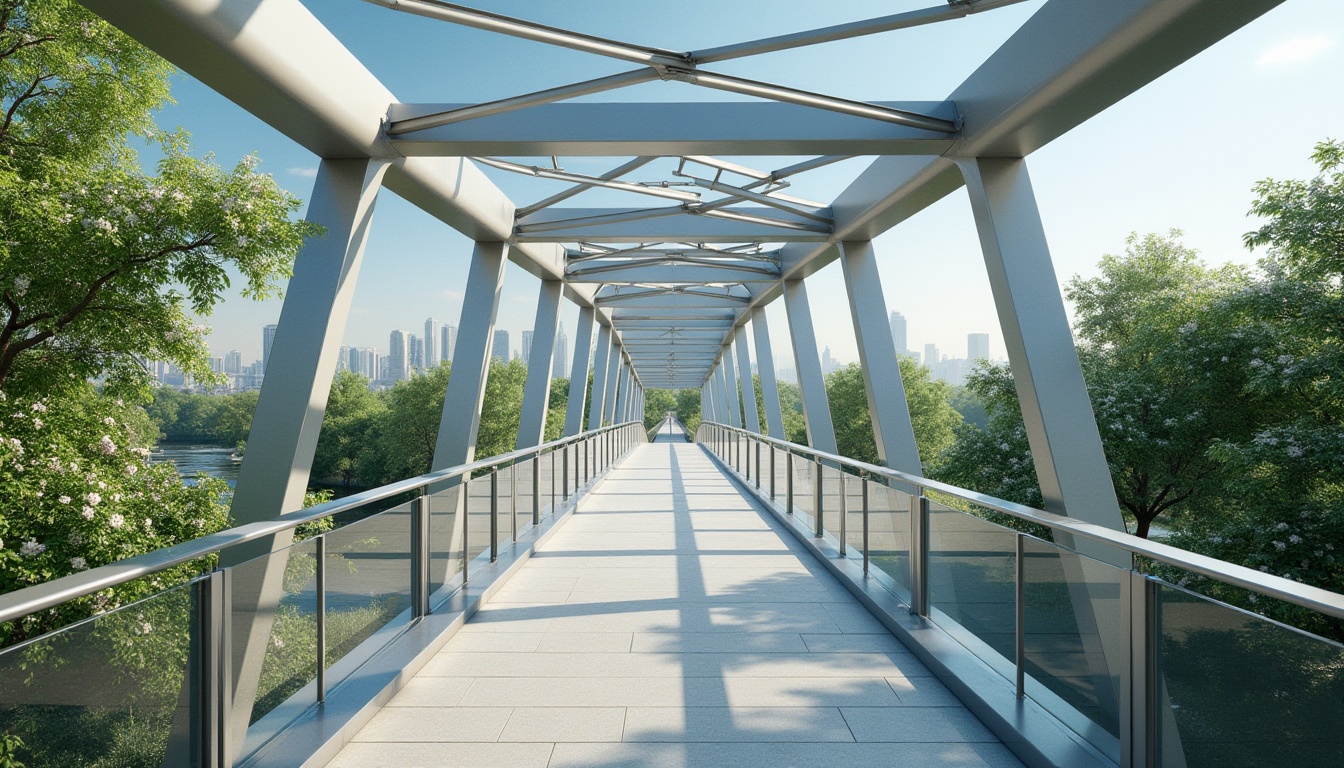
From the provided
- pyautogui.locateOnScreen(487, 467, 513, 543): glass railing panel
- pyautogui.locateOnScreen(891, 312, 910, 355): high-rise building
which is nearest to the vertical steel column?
pyautogui.locateOnScreen(487, 467, 513, 543): glass railing panel

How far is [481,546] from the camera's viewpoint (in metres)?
6.26

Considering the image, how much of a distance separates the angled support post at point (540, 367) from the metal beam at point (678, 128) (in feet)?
24.5

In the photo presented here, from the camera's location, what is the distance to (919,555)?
193 inches

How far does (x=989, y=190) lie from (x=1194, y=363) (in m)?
12.5

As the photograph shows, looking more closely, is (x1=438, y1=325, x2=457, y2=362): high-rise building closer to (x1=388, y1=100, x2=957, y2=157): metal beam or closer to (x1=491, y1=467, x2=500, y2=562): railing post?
(x1=491, y1=467, x2=500, y2=562): railing post

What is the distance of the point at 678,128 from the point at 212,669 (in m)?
5.08

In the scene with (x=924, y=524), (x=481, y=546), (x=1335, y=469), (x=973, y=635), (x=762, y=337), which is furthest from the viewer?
(x=762, y=337)

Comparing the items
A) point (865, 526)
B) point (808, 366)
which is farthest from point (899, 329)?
point (865, 526)

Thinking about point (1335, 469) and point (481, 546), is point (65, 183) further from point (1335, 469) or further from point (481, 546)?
point (1335, 469)

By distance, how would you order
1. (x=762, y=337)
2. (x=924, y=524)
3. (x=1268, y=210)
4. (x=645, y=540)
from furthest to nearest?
(x=762, y=337)
(x=1268, y=210)
(x=645, y=540)
(x=924, y=524)

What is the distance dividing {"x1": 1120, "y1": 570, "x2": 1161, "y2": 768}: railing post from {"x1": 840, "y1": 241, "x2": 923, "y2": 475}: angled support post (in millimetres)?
7738

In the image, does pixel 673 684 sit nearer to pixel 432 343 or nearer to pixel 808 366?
pixel 808 366

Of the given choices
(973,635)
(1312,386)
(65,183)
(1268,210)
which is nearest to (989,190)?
(973,635)

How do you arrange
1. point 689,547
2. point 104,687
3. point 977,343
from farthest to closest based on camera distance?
1. point 977,343
2. point 689,547
3. point 104,687
